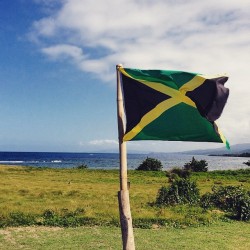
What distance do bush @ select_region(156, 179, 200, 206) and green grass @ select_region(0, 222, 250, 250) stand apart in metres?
6.62

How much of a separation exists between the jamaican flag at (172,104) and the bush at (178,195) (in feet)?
55.1

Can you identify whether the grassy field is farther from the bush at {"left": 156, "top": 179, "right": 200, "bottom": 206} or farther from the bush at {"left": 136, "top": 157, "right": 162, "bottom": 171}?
the bush at {"left": 136, "top": 157, "right": 162, "bottom": 171}

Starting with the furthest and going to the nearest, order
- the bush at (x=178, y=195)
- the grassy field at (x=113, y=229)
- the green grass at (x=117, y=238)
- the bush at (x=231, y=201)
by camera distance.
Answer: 1. the bush at (x=178, y=195)
2. the bush at (x=231, y=201)
3. the grassy field at (x=113, y=229)
4. the green grass at (x=117, y=238)

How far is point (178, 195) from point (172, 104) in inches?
698

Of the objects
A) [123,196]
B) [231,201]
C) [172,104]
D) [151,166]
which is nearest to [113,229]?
[231,201]

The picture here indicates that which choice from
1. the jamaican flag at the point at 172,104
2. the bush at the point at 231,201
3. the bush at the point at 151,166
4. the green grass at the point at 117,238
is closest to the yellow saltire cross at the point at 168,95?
the jamaican flag at the point at 172,104

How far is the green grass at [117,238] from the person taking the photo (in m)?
15.1

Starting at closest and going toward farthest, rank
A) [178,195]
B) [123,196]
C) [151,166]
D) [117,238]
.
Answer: [123,196], [117,238], [178,195], [151,166]

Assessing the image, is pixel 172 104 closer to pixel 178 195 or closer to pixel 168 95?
pixel 168 95

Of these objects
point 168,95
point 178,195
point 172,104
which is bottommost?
point 178,195

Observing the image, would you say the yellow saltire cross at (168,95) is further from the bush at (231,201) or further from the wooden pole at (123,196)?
the bush at (231,201)

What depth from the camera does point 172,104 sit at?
9.03m

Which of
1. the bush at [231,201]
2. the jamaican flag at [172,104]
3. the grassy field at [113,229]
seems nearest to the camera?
the jamaican flag at [172,104]

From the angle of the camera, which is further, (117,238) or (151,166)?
(151,166)
